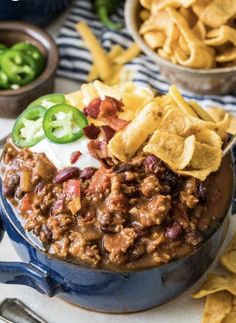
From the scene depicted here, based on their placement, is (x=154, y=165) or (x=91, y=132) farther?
(x=91, y=132)

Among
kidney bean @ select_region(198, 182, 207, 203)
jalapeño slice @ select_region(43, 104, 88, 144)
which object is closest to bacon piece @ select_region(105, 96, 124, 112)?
jalapeño slice @ select_region(43, 104, 88, 144)

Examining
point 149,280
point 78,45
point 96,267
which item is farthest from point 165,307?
point 78,45

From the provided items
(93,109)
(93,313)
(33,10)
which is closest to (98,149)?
(93,109)

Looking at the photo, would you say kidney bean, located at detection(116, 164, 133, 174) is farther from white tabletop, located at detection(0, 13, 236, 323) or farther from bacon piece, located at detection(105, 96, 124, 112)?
white tabletop, located at detection(0, 13, 236, 323)

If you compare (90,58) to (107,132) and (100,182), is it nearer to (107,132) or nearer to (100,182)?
(107,132)

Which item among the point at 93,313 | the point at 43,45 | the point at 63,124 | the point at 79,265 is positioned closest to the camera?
the point at 79,265

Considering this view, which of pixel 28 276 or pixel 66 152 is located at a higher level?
pixel 66 152

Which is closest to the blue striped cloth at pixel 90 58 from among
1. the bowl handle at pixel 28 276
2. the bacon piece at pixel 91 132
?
the bacon piece at pixel 91 132

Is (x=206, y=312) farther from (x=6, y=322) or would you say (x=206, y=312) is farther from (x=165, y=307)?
(x=6, y=322)
